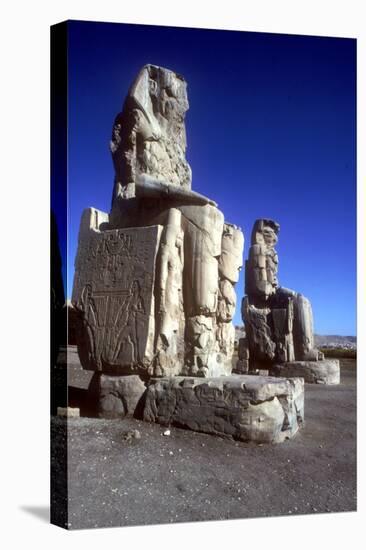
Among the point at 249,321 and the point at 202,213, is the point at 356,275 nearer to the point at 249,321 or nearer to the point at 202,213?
the point at 202,213

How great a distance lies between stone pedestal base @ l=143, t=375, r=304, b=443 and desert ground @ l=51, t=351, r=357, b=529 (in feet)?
0.34

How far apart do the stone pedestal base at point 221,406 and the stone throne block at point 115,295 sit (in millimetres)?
356

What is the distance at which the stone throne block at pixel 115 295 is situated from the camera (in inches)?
270

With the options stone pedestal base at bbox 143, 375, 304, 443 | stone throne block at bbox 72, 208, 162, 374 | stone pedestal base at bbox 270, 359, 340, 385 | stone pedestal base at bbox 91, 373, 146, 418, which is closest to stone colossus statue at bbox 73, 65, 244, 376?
stone throne block at bbox 72, 208, 162, 374

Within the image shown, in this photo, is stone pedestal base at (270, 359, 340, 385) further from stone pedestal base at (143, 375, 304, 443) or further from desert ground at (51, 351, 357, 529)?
stone pedestal base at (143, 375, 304, 443)

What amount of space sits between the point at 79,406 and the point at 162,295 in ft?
4.25

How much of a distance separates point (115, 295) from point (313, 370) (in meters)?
5.41

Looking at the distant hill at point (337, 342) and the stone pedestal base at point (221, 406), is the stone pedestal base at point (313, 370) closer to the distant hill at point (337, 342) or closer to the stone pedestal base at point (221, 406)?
the distant hill at point (337, 342)

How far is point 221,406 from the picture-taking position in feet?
22.0

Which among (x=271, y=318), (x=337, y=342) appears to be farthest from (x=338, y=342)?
(x=271, y=318)

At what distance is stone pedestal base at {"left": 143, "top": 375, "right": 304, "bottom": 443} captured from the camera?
665 centimetres

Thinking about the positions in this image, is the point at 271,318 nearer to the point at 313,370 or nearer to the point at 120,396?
the point at 313,370

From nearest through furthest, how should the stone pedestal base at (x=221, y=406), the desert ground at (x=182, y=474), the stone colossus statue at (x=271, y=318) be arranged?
1. the desert ground at (x=182, y=474)
2. the stone pedestal base at (x=221, y=406)
3. the stone colossus statue at (x=271, y=318)

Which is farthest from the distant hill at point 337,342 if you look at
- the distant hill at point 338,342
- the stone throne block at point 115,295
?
the stone throne block at point 115,295
